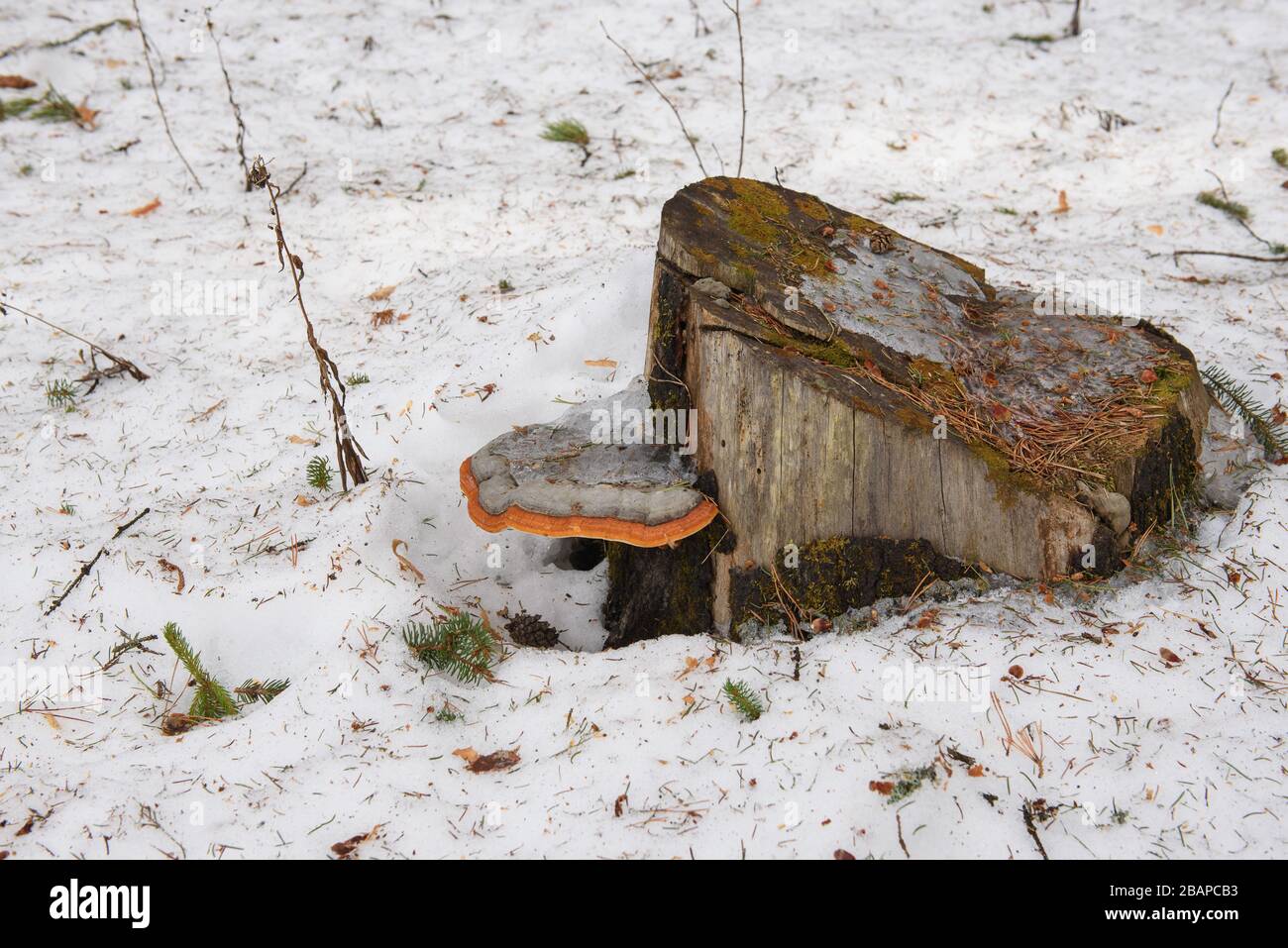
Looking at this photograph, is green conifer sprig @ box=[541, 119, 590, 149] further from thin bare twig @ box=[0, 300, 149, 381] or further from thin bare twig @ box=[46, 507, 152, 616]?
thin bare twig @ box=[46, 507, 152, 616]

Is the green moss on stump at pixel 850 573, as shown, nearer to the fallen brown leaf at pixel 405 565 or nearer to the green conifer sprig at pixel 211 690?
the fallen brown leaf at pixel 405 565

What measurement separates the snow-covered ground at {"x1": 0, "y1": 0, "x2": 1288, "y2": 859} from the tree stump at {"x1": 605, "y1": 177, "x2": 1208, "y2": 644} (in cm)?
28

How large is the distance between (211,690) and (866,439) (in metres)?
2.88

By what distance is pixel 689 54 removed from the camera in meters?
10.0

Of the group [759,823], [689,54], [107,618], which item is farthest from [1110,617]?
[689,54]

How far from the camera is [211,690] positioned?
347 cm

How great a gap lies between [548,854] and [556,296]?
4.04 meters

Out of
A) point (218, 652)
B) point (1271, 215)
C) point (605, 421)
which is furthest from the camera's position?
point (1271, 215)

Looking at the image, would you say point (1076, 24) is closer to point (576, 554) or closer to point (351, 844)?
point (576, 554)

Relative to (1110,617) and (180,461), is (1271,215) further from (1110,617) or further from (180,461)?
(180,461)

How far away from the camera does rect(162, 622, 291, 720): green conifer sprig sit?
346cm

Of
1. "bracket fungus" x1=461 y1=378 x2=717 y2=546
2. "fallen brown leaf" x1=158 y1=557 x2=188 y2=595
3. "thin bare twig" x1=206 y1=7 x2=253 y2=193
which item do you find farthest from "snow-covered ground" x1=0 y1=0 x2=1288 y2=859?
"bracket fungus" x1=461 y1=378 x2=717 y2=546

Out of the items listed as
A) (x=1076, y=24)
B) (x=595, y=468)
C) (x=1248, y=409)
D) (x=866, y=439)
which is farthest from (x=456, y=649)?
(x=1076, y=24)

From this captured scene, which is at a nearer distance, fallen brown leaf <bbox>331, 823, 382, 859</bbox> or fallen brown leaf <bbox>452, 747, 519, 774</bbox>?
fallen brown leaf <bbox>331, 823, 382, 859</bbox>
